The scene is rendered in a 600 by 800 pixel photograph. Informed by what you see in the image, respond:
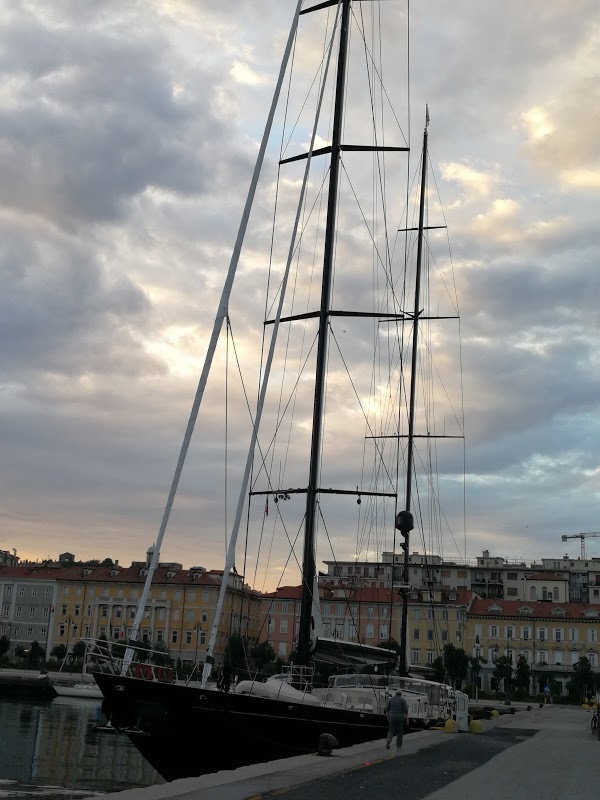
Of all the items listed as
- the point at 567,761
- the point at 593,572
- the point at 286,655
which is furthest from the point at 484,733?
the point at 593,572

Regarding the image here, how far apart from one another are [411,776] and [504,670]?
90.8 metres

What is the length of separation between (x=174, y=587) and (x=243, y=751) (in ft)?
332

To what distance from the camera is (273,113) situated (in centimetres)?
2753

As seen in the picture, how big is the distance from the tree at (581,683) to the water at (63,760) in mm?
59314

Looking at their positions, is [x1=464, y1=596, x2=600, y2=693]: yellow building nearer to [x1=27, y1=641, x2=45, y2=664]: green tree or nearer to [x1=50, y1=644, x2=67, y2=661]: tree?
[x1=50, y1=644, x2=67, y2=661]: tree

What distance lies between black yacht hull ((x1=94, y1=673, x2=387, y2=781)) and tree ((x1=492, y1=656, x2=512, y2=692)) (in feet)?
282

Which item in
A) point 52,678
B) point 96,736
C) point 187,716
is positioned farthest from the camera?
point 52,678

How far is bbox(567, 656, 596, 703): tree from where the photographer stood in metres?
97.1

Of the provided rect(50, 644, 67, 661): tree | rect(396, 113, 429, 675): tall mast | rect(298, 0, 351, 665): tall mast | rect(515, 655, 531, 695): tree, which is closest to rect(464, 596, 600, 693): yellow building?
rect(515, 655, 531, 695): tree

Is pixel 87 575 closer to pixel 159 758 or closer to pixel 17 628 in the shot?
pixel 17 628

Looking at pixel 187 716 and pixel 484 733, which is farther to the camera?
pixel 484 733

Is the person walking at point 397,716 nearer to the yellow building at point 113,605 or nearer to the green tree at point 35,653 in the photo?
the yellow building at point 113,605

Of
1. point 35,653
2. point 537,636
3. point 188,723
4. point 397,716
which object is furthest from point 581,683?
point 188,723

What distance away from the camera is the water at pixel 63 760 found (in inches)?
1049
